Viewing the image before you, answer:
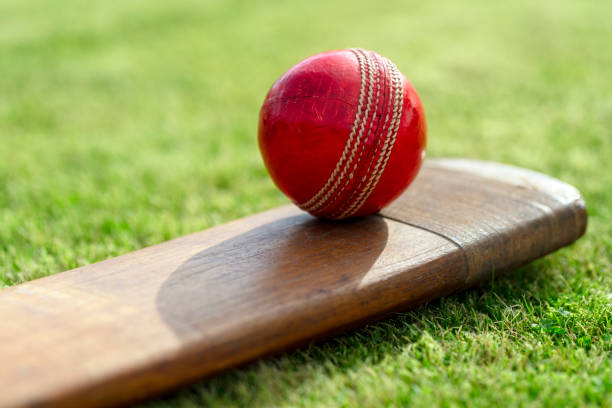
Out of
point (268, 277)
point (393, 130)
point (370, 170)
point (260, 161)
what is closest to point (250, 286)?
point (268, 277)

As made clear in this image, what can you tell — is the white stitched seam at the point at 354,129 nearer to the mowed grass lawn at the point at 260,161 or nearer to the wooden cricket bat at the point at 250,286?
the wooden cricket bat at the point at 250,286

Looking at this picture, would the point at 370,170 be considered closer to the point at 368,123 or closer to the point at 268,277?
the point at 368,123

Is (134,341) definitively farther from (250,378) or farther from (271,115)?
(271,115)

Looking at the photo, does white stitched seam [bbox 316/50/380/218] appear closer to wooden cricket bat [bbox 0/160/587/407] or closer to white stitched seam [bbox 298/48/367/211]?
white stitched seam [bbox 298/48/367/211]

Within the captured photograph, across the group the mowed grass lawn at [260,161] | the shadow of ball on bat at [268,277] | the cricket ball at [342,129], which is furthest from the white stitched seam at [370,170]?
the mowed grass lawn at [260,161]

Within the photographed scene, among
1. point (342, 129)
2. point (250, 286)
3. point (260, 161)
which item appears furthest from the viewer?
point (260, 161)

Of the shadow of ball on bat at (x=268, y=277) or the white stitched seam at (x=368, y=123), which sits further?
the white stitched seam at (x=368, y=123)

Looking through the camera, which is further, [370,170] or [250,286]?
[370,170]
